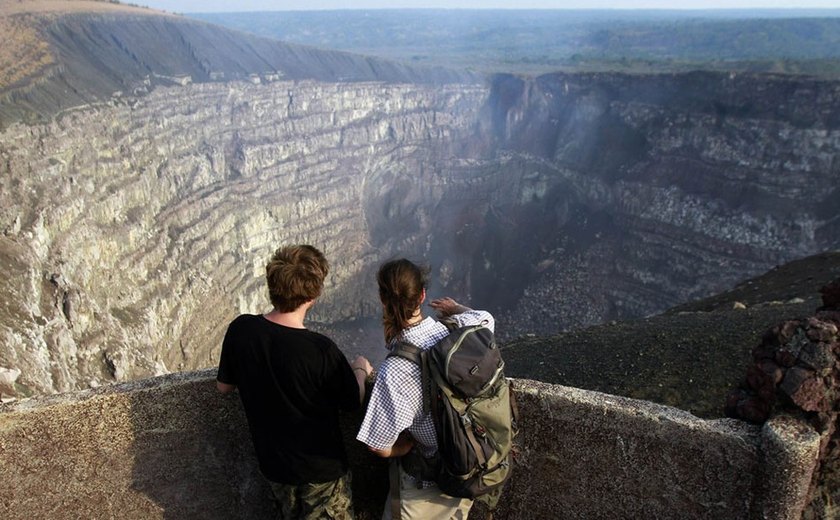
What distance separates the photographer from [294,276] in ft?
11.8

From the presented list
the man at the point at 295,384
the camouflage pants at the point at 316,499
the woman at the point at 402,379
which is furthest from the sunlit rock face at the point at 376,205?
the woman at the point at 402,379

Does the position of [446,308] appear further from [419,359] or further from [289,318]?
[289,318]

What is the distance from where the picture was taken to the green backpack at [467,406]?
3396mm

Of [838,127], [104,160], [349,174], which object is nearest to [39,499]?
[104,160]

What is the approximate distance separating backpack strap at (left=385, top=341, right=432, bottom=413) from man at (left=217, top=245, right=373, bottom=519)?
43 centimetres

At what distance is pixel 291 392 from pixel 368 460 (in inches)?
55.4

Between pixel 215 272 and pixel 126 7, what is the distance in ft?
124

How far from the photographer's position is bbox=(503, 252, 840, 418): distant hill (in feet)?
38.1

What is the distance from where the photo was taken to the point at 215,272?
3925cm

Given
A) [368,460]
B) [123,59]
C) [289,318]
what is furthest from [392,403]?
[123,59]

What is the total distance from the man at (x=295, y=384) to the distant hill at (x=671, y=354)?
765cm

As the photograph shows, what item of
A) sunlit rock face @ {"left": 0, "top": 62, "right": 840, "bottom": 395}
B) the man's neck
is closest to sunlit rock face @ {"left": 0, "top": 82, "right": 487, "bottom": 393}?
sunlit rock face @ {"left": 0, "top": 62, "right": 840, "bottom": 395}

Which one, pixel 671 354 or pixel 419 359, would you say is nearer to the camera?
pixel 419 359

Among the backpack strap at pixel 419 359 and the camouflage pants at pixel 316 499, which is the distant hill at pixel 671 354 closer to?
the camouflage pants at pixel 316 499
